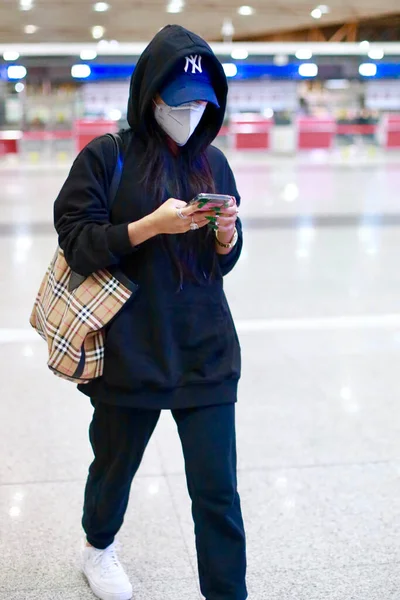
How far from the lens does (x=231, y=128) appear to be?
805 inches

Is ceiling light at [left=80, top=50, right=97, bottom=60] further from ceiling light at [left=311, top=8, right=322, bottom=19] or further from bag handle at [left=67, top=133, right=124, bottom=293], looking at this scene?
bag handle at [left=67, top=133, right=124, bottom=293]

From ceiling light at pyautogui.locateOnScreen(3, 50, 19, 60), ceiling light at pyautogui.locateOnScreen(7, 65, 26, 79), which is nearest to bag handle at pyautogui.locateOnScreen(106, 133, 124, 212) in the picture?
ceiling light at pyautogui.locateOnScreen(3, 50, 19, 60)

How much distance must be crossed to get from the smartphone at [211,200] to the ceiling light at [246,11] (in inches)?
769

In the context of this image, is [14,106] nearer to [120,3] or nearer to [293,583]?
[120,3]

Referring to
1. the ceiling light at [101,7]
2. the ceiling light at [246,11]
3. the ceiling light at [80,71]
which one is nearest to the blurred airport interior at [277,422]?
the ceiling light at [80,71]

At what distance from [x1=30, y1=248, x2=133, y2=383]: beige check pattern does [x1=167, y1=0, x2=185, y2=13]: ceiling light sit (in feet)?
60.9

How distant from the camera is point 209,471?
5.61 ft

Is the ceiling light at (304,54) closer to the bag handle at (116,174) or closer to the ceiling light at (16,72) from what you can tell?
the ceiling light at (16,72)

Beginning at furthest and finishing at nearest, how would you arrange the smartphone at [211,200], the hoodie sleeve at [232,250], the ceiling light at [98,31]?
1. the ceiling light at [98,31]
2. the hoodie sleeve at [232,250]
3. the smartphone at [211,200]

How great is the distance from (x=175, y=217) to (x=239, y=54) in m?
18.8

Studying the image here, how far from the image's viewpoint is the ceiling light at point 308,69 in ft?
64.7

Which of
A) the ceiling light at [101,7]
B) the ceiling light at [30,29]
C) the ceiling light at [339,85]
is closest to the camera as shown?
the ceiling light at [101,7]

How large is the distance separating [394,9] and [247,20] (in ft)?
13.7

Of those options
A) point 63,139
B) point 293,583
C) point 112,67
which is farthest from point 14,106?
point 293,583
